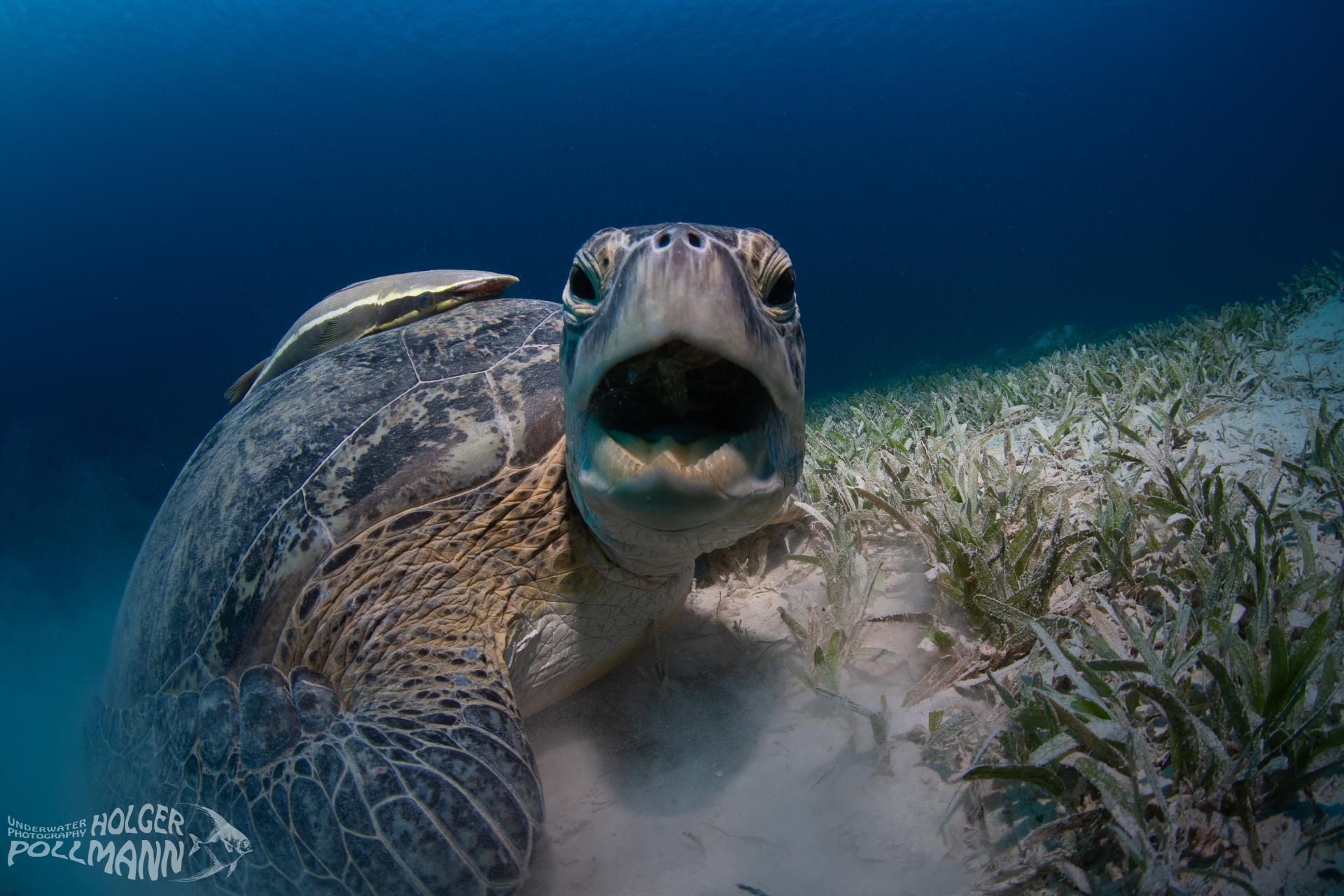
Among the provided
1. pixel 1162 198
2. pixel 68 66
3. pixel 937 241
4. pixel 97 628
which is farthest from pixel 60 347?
→ pixel 1162 198

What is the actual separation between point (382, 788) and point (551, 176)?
7201 cm

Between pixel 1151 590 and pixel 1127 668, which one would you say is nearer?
pixel 1127 668

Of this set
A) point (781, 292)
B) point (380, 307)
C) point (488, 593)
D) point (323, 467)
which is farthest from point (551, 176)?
point (781, 292)

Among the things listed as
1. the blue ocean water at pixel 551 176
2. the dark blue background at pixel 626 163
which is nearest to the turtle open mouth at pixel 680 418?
the blue ocean water at pixel 551 176

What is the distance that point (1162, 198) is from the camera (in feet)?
231

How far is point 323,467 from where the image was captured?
1.73 metres

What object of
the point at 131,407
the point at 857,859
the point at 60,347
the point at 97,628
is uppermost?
the point at 857,859

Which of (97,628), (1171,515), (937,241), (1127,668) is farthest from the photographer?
(937,241)

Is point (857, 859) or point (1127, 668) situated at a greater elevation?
point (1127, 668)

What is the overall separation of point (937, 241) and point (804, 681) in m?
79.3

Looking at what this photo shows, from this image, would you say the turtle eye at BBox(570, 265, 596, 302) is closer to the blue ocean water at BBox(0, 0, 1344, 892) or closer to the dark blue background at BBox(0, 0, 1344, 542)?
the blue ocean water at BBox(0, 0, 1344, 892)

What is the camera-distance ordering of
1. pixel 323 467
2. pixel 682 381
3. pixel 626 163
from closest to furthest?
pixel 682 381 → pixel 323 467 → pixel 626 163

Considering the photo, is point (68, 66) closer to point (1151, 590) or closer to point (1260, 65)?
point (1151, 590)

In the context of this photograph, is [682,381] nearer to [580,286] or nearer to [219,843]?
[580,286]
